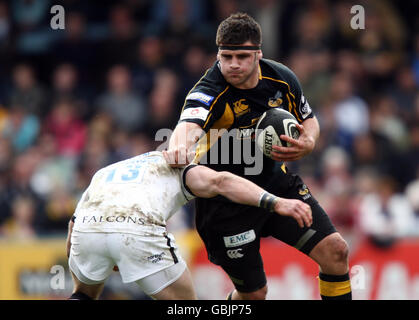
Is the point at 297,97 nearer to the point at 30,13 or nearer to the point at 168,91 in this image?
the point at 168,91

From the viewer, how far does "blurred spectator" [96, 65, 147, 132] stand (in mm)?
13539

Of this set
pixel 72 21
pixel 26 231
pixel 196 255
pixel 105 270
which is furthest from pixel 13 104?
pixel 105 270

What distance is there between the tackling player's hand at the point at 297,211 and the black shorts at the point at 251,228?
3.61ft

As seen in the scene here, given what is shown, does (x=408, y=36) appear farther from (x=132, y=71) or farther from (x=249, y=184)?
(x=249, y=184)

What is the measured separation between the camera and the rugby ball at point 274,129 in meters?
6.82

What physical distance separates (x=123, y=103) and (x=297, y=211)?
26.7 feet

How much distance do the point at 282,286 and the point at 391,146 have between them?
2.97 m

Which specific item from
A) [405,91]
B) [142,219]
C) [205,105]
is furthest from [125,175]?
[405,91]

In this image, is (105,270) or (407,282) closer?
(105,270)

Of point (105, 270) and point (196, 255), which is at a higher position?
point (105, 270)

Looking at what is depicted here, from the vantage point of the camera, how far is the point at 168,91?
13297mm

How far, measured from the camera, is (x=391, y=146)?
39.5 ft

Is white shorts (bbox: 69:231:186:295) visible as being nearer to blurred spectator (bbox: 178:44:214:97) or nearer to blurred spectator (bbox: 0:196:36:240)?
blurred spectator (bbox: 0:196:36:240)

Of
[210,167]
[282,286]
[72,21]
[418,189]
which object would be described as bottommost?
[282,286]
